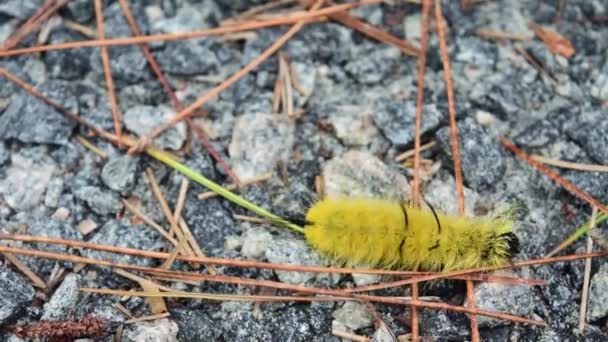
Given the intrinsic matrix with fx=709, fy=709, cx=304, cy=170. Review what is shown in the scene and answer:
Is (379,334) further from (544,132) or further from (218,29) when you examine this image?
(218,29)

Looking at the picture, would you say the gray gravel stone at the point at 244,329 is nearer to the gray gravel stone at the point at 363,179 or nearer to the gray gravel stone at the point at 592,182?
the gray gravel stone at the point at 363,179

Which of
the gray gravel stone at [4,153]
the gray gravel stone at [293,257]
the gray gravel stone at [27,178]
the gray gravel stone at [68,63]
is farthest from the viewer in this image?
the gray gravel stone at [68,63]

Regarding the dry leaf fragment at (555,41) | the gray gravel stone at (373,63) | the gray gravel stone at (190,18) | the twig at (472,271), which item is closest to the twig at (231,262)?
the twig at (472,271)

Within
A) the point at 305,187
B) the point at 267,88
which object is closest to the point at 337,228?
the point at 305,187

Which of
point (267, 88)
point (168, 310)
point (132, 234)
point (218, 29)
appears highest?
point (218, 29)

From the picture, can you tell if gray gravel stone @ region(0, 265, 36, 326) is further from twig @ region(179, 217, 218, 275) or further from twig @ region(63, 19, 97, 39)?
twig @ region(63, 19, 97, 39)

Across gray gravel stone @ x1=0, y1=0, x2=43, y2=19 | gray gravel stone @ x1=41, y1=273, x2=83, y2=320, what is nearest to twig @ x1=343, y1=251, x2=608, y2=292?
gray gravel stone @ x1=41, y1=273, x2=83, y2=320
